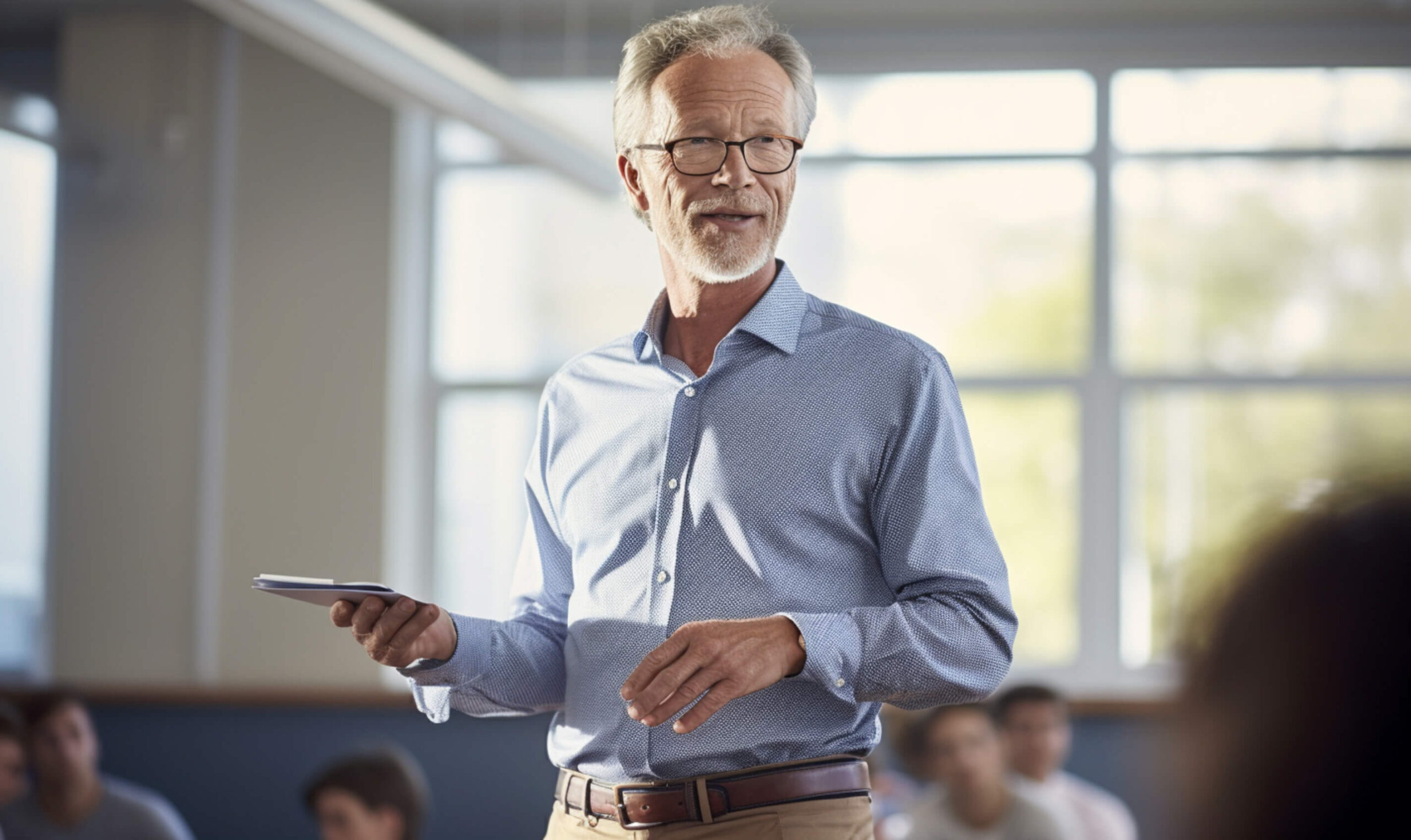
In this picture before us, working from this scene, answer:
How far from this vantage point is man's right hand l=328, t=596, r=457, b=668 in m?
1.54

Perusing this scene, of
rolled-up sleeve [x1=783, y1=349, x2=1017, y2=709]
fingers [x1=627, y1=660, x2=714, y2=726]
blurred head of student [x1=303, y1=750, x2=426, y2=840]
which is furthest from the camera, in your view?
blurred head of student [x1=303, y1=750, x2=426, y2=840]

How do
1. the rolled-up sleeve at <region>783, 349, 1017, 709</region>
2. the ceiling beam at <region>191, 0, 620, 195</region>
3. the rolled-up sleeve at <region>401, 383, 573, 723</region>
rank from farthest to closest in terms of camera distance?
the ceiling beam at <region>191, 0, 620, 195</region>, the rolled-up sleeve at <region>401, 383, 573, 723</region>, the rolled-up sleeve at <region>783, 349, 1017, 709</region>

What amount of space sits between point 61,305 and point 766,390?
5.31 m

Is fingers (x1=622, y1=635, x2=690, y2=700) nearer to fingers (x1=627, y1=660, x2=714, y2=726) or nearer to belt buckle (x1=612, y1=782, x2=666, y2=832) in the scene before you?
fingers (x1=627, y1=660, x2=714, y2=726)

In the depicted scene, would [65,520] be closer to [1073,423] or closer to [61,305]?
[61,305]

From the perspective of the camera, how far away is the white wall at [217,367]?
230 inches

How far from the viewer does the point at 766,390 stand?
5.35ft

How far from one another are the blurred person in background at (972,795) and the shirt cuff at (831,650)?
9.04ft

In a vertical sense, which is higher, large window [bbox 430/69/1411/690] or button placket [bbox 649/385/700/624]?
large window [bbox 430/69/1411/690]

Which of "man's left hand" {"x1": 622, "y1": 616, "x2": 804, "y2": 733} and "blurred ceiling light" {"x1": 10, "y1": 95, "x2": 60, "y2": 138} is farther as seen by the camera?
"blurred ceiling light" {"x1": 10, "y1": 95, "x2": 60, "y2": 138}

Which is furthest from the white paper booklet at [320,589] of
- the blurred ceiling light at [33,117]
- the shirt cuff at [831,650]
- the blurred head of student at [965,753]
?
the blurred ceiling light at [33,117]

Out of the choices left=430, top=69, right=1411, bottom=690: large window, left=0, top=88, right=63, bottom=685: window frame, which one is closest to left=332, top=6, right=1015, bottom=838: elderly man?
left=430, top=69, right=1411, bottom=690: large window

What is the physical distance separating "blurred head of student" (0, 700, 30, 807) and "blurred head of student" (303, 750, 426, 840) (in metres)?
1.20

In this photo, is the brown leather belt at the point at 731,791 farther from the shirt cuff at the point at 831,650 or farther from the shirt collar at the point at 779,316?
the shirt collar at the point at 779,316
